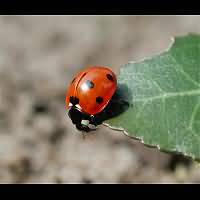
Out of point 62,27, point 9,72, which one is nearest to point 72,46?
point 62,27

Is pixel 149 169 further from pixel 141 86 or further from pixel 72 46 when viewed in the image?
pixel 72 46

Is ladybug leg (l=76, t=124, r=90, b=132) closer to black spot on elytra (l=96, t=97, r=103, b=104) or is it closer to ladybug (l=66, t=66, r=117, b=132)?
ladybug (l=66, t=66, r=117, b=132)

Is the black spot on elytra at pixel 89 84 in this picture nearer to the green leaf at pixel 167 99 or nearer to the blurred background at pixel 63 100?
the green leaf at pixel 167 99

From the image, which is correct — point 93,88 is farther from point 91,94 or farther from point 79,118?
point 79,118

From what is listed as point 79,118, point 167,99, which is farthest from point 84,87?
point 167,99

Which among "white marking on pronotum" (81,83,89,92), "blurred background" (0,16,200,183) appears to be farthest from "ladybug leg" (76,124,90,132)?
"blurred background" (0,16,200,183)

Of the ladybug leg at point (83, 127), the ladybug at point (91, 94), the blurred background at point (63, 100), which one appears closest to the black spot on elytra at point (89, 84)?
the ladybug at point (91, 94)
